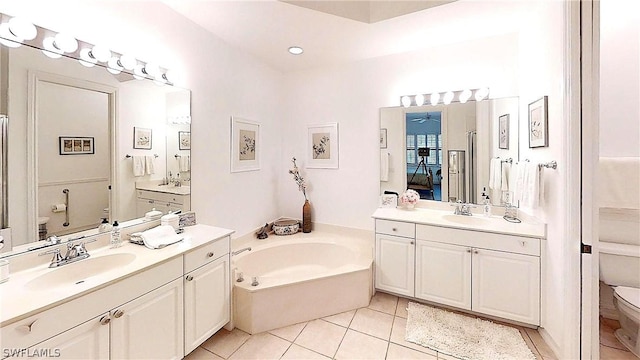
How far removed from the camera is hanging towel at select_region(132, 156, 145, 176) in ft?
6.35

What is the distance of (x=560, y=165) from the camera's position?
1.66 metres

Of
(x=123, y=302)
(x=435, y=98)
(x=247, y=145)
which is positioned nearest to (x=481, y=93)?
(x=435, y=98)

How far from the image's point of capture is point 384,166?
295 cm

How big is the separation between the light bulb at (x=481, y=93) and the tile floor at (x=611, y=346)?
213 cm

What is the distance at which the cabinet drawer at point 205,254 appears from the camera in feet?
5.60

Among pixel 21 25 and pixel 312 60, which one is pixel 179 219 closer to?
pixel 21 25

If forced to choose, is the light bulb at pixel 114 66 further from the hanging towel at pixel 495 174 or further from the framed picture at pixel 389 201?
the hanging towel at pixel 495 174

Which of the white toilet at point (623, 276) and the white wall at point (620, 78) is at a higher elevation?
the white wall at point (620, 78)

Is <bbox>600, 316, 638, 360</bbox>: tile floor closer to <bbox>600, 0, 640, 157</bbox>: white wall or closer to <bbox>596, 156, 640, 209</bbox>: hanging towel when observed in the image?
<bbox>596, 156, 640, 209</bbox>: hanging towel

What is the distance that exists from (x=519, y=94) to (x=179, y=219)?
3165 millimetres

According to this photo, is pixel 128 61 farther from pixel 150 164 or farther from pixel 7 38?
pixel 150 164

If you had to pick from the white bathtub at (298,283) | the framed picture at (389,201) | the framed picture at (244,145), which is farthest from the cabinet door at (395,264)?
the framed picture at (244,145)

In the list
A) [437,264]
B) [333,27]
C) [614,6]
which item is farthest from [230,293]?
[614,6]

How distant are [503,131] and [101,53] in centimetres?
327
